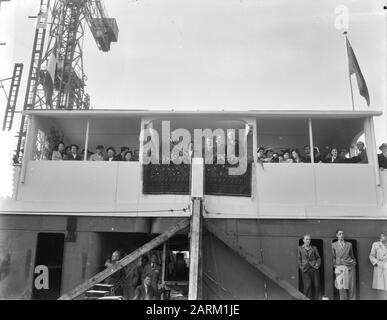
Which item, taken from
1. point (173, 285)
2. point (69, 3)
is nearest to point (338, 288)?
point (173, 285)

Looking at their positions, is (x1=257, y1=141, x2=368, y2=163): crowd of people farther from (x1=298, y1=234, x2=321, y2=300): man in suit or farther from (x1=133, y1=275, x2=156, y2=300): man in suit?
(x1=133, y1=275, x2=156, y2=300): man in suit

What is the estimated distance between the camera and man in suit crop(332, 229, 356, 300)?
8.52 meters

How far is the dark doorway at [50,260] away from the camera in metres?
9.32

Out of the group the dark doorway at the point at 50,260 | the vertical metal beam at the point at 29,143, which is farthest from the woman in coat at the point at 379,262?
the vertical metal beam at the point at 29,143

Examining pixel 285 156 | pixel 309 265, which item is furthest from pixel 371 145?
pixel 309 265

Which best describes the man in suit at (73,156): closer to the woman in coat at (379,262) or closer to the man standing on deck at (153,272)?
the man standing on deck at (153,272)

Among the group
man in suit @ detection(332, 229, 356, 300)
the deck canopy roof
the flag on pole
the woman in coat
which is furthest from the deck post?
the flag on pole

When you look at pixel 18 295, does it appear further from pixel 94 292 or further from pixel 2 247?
pixel 94 292

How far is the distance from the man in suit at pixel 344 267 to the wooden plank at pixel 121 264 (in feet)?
10.1

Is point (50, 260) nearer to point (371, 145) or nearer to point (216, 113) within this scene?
point (216, 113)

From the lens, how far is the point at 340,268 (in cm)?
853

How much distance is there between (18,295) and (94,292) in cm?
195

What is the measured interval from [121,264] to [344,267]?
4.39m
